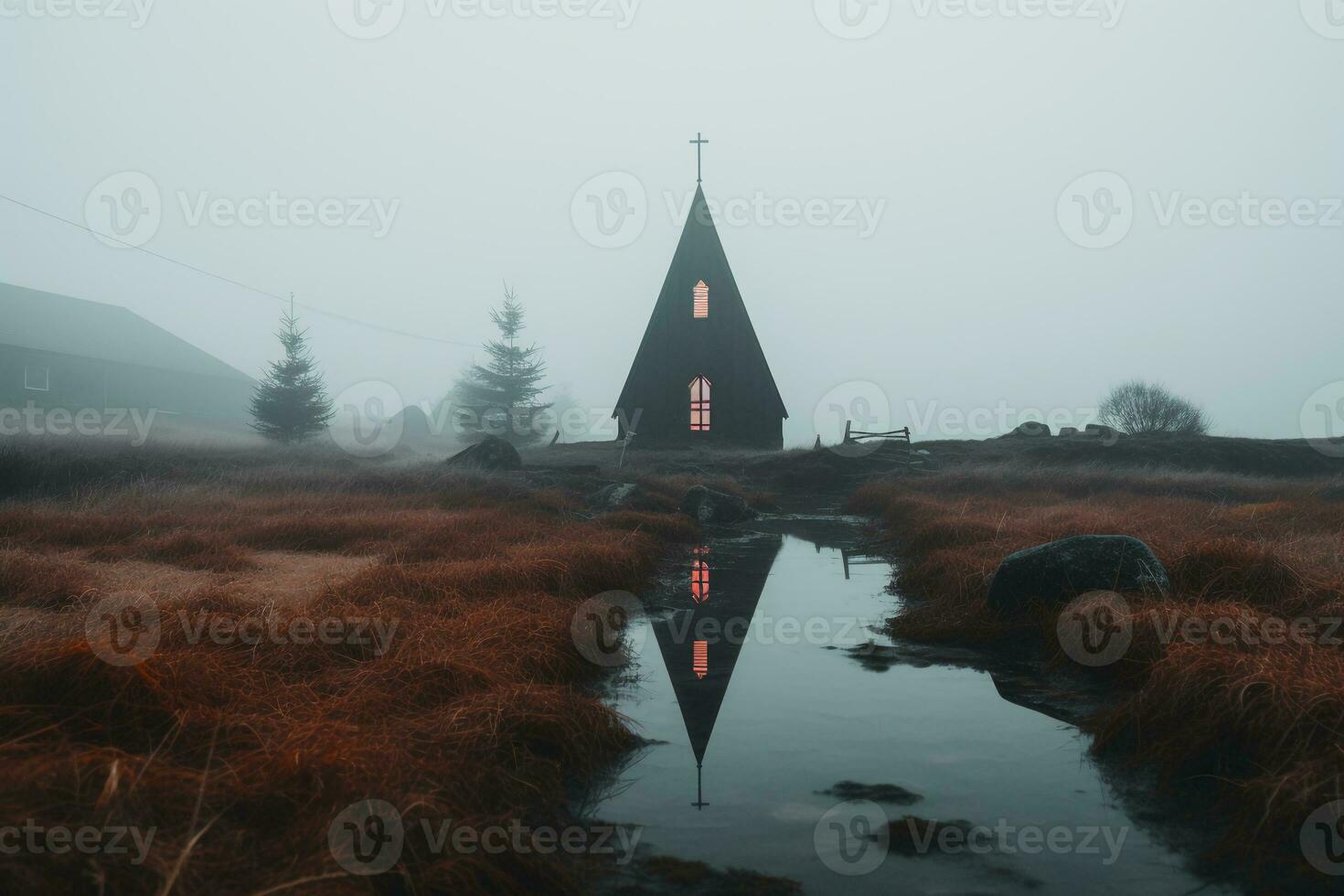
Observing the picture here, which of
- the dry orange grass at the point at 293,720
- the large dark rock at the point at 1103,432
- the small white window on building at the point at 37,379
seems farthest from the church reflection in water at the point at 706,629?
the small white window on building at the point at 37,379

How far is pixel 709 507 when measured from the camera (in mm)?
16922

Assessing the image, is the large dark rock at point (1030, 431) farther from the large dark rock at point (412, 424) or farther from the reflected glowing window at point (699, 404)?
the large dark rock at point (412, 424)

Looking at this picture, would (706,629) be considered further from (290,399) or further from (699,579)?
(290,399)

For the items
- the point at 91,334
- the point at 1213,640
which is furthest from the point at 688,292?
the point at 91,334

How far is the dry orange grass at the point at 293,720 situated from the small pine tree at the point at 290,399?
28.9 meters

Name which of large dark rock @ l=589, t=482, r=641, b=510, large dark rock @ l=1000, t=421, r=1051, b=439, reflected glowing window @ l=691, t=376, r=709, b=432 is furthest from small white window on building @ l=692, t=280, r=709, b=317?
large dark rock @ l=1000, t=421, r=1051, b=439

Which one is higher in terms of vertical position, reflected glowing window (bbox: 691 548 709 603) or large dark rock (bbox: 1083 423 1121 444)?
large dark rock (bbox: 1083 423 1121 444)

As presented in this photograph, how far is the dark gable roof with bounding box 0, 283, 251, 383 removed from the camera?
1799 inches

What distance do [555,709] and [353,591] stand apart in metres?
3.14

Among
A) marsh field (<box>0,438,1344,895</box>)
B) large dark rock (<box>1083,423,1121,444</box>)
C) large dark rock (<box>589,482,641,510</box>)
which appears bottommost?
marsh field (<box>0,438,1344,895</box>)

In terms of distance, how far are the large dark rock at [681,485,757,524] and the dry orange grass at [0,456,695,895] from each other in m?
8.02

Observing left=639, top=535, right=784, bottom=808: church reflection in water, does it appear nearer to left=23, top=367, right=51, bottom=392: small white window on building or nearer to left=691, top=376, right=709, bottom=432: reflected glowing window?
left=691, top=376, right=709, bottom=432: reflected glowing window

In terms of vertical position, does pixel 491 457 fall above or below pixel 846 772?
above

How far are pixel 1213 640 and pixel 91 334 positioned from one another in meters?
61.1
